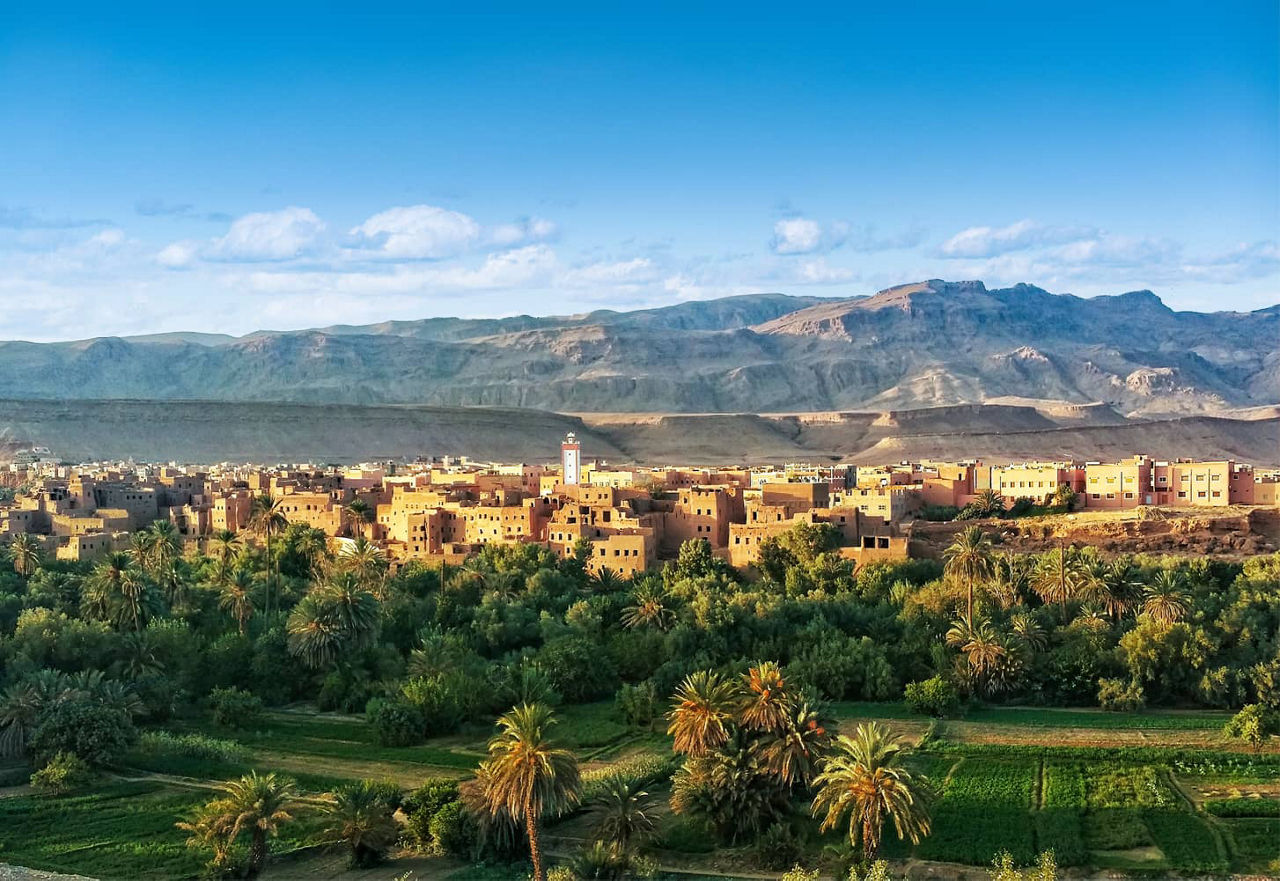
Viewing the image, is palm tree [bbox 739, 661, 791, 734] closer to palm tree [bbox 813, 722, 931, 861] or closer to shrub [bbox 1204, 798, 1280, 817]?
palm tree [bbox 813, 722, 931, 861]

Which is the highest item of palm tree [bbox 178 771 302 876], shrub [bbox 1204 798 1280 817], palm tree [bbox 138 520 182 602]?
palm tree [bbox 138 520 182 602]

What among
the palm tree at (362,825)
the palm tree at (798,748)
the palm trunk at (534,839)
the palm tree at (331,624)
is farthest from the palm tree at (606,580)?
the palm trunk at (534,839)

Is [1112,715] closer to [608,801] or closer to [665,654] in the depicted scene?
[665,654]

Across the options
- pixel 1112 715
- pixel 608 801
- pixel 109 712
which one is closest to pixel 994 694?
pixel 1112 715

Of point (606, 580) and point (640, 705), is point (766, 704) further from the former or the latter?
point (606, 580)

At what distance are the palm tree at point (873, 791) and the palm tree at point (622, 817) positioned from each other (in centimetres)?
324

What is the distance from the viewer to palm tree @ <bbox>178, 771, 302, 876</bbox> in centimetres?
2261

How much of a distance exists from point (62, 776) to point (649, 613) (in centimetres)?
1660

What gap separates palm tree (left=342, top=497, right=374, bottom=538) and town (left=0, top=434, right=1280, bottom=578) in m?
0.07

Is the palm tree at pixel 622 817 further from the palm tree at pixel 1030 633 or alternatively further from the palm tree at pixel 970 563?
the palm tree at pixel 1030 633

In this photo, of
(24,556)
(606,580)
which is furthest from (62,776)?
(24,556)

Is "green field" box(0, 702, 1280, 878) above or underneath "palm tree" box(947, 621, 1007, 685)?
underneath

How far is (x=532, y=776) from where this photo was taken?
21.0 metres

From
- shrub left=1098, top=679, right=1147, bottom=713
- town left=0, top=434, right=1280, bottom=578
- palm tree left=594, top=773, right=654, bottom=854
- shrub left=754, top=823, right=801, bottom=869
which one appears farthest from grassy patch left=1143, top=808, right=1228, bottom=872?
town left=0, top=434, right=1280, bottom=578
